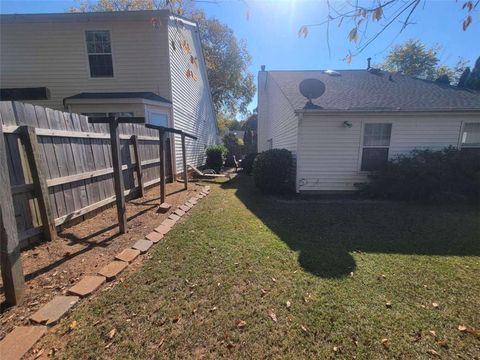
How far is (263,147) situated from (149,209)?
11.8 meters

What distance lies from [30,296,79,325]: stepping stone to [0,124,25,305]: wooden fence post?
12.6 inches

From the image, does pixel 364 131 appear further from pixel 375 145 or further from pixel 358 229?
pixel 358 229

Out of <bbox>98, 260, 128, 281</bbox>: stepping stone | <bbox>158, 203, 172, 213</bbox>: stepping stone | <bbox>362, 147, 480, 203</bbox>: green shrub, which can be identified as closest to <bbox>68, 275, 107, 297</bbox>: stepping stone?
<bbox>98, 260, 128, 281</bbox>: stepping stone

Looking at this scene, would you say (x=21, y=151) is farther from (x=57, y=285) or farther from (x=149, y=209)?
(x=149, y=209)

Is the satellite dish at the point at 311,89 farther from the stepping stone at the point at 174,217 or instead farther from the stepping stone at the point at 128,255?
the stepping stone at the point at 128,255

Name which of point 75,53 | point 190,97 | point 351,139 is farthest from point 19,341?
point 190,97

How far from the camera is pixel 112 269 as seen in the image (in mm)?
2971

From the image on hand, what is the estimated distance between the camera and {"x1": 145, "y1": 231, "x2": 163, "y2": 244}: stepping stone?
392cm

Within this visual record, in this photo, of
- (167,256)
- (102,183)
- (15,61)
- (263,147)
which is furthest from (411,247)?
(15,61)

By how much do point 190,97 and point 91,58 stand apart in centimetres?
457

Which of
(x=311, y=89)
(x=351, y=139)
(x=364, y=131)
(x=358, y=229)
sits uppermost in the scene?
(x=311, y=89)

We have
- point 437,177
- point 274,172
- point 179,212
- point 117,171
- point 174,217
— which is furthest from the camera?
point 274,172

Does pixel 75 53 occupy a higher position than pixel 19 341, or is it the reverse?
pixel 75 53

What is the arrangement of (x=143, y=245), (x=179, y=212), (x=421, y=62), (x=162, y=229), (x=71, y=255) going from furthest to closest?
(x=421, y=62)
(x=179, y=212)
(x=162, y=229)
(x=143, y=245)
(x=71, y=255)
